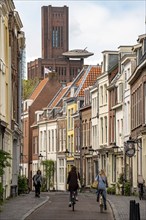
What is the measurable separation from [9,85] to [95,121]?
34.5 m

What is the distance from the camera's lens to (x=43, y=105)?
4250 inches

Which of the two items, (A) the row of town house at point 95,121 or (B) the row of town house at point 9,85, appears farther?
(A) the row of town house at point 95,121

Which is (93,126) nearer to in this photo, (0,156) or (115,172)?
(115,172)

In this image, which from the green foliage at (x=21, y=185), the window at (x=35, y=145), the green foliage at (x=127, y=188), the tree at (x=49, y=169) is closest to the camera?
the green foliage at (x=21, y=185)

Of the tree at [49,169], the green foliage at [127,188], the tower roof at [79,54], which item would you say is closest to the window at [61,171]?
the tree at [49,169]

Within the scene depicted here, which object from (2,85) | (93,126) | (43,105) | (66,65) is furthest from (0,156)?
(66,65)

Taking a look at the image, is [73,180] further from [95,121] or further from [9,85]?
[95,121]

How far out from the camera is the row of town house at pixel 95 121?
57031 millimetres

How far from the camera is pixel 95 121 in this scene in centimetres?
8069

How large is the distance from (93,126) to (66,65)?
358 ft

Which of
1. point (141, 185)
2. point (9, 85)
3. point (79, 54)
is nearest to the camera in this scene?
point (9, 85)

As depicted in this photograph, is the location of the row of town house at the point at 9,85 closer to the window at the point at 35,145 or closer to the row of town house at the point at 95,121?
the row of town house at the point at 95,121

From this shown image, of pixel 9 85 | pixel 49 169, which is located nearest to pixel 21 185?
pixel 9 85

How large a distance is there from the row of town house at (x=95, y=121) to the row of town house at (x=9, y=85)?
21.1ft
